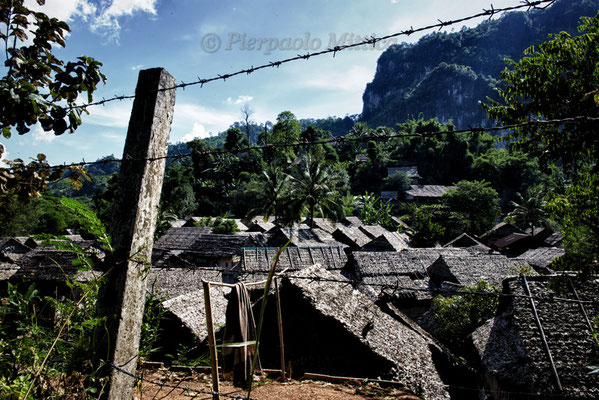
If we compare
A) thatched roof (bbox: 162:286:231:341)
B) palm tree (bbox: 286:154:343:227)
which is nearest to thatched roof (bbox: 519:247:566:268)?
palm tree (bbox: 286:154:343:227)

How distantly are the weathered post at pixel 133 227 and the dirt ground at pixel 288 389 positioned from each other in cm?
237

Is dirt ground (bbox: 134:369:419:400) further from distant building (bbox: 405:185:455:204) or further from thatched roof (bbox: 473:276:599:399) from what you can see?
distant building (bbox: 405:185:455:204)

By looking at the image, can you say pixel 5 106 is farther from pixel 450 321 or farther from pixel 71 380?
pixel 450 321

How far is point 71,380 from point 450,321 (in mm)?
9541

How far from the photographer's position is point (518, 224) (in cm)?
3591

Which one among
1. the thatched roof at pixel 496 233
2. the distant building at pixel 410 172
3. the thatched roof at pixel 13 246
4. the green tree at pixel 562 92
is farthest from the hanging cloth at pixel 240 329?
the distant building at pixel 410 172

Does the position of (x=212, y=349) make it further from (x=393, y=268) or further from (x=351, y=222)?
(x=351, y=222)

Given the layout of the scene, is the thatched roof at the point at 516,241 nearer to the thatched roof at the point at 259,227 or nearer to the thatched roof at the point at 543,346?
the thatched roof at the point at 259,227

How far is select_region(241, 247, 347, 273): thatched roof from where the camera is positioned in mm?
12938

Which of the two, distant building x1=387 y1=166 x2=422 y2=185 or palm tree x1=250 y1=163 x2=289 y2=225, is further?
distant building x1=387 y1=166 x2=422 y2=185

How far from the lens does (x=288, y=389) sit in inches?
180

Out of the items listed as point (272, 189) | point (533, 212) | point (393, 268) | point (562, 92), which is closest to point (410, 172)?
point (533, 212)

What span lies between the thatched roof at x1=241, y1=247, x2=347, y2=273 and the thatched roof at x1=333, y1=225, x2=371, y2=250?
9.83m

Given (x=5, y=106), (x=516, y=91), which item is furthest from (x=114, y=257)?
(x=516, y=91)
